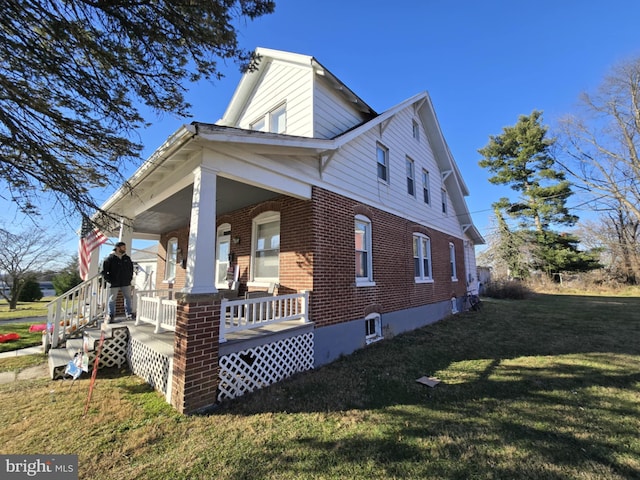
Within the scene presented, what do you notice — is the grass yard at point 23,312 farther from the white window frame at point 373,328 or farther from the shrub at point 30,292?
the white window frame at point 373,328

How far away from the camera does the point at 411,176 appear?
35.1ft

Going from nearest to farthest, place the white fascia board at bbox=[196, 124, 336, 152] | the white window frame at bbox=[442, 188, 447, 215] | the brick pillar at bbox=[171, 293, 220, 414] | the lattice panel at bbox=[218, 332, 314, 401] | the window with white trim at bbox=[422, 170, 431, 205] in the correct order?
the brick pillar at bbox=[171, 293, 220, 414] < the white fascia board at bbox=[196, 124, 336, 152] < the lattice panel at bbox=[218, 332, 314, 401] < the window with white trim at bbox=[422, 170, 431, 205] < the white window frame at bbox=[442, 188, 447, 215]

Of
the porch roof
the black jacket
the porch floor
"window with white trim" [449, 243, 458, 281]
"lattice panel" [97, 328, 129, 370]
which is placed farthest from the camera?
"window with white trim" [449, 243, 458, 281]

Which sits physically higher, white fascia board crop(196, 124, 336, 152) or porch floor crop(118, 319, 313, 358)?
white fascia board crop(196, 124, 336, 152)

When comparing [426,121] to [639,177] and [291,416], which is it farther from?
[639,177]

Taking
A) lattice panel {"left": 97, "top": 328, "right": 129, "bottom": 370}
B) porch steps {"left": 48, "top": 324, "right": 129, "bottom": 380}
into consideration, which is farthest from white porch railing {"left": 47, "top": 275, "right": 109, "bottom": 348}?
lattice panel {"left": 97, "top": 328, "right": 129, "bottom": 370}

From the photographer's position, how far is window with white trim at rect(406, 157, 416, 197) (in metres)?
10.4

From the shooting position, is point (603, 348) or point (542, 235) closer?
point (603, 348)

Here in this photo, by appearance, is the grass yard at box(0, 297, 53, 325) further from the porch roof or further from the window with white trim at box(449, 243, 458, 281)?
the window with white trim at box(449, 243, 458, 281)

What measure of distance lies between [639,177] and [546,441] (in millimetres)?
23705

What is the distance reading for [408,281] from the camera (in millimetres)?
9383

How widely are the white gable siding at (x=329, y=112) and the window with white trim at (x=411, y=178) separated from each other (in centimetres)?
326

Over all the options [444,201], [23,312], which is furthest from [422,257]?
[23,312]

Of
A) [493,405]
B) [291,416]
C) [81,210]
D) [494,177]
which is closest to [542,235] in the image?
[494,177]
